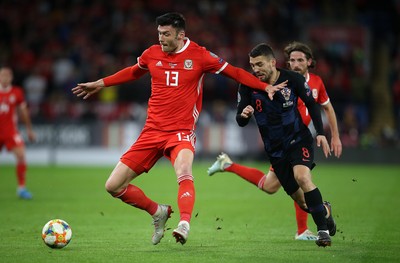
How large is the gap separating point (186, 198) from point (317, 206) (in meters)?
1.36

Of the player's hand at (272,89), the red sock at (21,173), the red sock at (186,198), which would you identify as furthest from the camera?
the red sock at (21,173)

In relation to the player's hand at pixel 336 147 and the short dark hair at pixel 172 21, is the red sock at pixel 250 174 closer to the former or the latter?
the player's hand at pixel 336 147

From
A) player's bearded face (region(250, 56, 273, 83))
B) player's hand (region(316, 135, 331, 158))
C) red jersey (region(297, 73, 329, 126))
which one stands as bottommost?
player's hand (region(316, 135, 331, 158))

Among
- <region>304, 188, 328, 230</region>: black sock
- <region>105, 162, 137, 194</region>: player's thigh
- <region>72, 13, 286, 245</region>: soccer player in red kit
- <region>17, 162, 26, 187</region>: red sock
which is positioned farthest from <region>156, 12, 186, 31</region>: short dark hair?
<region>17, 162, 26, 187</region>: red sock

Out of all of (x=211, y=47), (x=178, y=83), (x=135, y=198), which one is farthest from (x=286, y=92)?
(x=211, y=47)

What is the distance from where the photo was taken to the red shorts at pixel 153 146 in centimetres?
830

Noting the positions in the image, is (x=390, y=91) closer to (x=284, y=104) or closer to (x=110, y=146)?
(x=110, y=146)

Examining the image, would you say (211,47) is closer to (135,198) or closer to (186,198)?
(135,198)

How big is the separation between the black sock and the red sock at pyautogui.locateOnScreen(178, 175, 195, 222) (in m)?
1.21

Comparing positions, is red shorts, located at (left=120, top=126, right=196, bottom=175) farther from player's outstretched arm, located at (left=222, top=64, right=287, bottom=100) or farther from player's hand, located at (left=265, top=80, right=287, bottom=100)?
player's hand, located at (left=265, top=80, right=287, bottom=100)

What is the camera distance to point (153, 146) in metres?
8.38

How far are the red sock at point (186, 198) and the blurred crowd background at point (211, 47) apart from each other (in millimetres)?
13926

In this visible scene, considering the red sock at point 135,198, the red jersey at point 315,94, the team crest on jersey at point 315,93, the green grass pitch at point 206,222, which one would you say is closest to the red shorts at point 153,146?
the red sock at point 135,198

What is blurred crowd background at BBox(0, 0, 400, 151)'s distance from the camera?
73.7 feet
